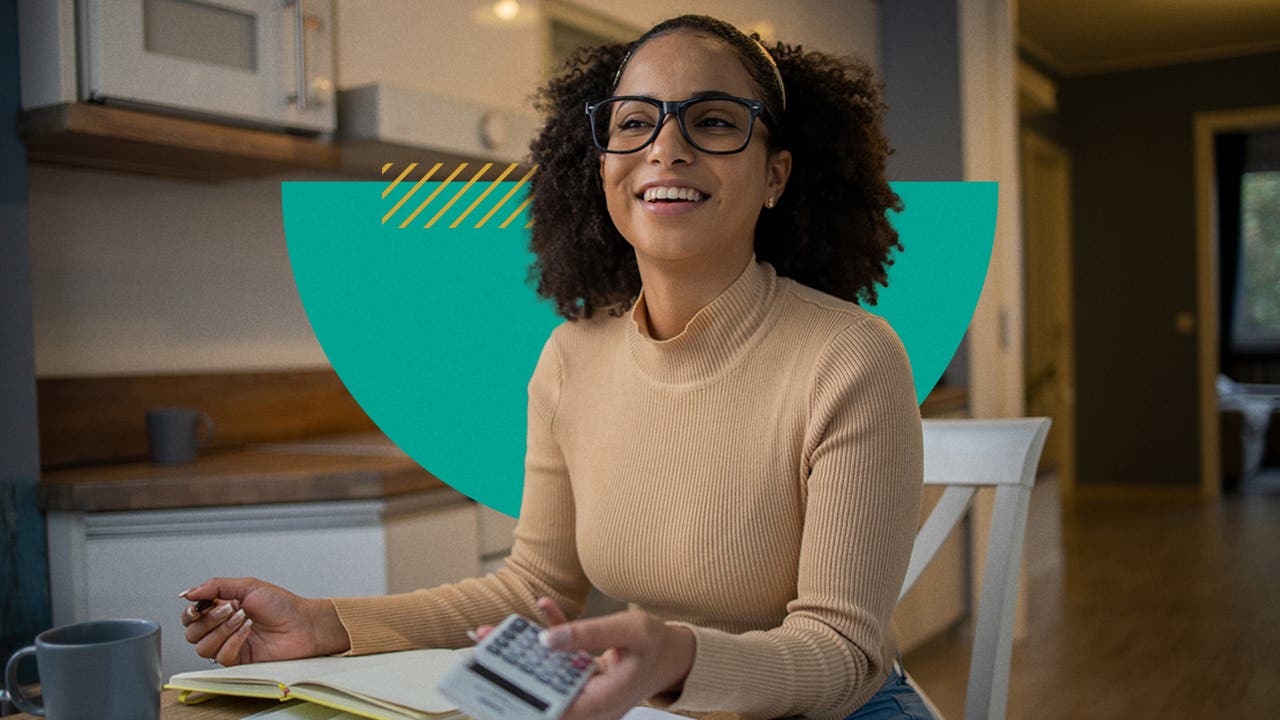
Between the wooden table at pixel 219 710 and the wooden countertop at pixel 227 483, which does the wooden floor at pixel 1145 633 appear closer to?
the wooden countertop at pixel 227 483

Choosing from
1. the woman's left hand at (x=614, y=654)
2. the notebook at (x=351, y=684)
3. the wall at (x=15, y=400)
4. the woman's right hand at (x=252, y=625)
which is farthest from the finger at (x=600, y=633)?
the wall at (x=15, y=400)

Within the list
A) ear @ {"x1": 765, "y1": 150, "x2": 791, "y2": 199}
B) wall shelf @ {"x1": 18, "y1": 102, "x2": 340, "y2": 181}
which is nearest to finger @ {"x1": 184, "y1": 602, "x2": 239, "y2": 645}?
ear @ {"x1": 765, "y1": 150, "x2": 791, "y2": 199}

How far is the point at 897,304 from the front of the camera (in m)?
1.39

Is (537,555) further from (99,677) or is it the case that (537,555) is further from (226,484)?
A: (226,484)

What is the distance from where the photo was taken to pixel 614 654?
69 cm

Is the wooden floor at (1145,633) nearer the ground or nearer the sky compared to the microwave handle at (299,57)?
nearer the ground

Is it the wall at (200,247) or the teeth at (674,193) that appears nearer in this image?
the teeth at (674,193)

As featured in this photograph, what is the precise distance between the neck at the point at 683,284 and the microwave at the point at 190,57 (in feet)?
3.32

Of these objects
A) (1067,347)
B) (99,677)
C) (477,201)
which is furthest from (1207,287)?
(99,677)

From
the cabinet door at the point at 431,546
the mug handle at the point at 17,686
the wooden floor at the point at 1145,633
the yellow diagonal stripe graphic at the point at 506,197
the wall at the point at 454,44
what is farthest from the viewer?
the wooden floor at the point at 1145,633

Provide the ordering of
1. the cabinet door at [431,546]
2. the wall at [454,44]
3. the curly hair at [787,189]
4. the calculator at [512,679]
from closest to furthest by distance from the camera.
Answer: the calculator at [512,679], the curly hair at [787,189], the cabinet door at [431,546], the wall at [454,44]

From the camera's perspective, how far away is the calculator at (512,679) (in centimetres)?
63

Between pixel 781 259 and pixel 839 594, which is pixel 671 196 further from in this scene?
→ pixel 839 594

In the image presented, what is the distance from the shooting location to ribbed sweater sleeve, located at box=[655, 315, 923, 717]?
0.91m
